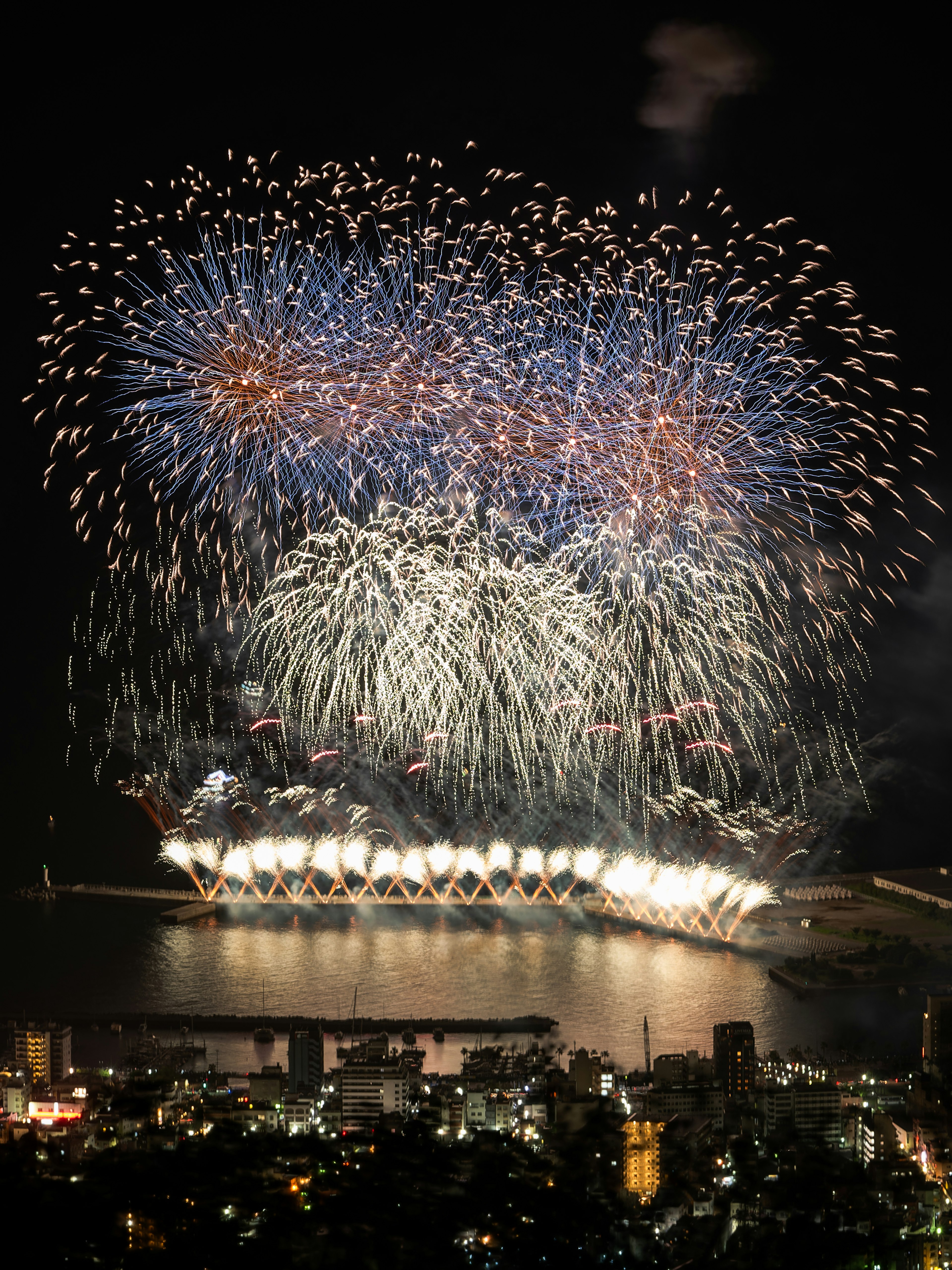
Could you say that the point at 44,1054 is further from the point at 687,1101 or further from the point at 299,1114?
the point at 687,1101

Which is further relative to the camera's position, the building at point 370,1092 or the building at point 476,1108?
the building at point 370,1092

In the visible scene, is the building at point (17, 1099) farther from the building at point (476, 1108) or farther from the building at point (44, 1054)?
the building at point (476, 1108)

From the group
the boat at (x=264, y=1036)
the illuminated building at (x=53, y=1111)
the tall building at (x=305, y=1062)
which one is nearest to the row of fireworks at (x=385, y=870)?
the boat at (x=264, y=1036)

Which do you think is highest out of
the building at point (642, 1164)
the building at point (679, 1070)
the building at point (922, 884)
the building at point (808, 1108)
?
the building at point (922, 884)

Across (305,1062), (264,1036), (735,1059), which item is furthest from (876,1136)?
(264,1036)

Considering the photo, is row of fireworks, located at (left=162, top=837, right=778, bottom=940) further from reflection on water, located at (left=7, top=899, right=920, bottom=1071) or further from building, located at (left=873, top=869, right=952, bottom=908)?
building, located at (left=873, top=869, right=952, bottom=908)

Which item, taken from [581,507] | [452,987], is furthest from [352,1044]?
[581,507]
